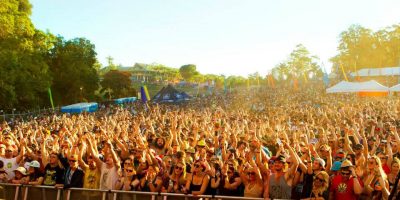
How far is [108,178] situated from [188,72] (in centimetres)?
13980

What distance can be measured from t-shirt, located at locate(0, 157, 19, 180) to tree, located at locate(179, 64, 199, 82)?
137m

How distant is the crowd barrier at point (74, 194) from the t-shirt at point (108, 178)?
391 mm

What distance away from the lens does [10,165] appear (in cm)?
777

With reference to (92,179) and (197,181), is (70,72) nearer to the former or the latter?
(92,179)

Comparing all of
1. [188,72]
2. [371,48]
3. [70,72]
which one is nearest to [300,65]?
[371,48]

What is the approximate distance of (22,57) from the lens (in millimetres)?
35406

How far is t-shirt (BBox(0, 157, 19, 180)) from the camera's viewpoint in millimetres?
7707

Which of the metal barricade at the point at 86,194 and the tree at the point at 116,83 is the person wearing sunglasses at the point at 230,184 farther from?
the tree at the point at 116,83

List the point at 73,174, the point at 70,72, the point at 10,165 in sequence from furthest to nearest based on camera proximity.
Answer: the point at 70,72
the point at 10,165
the point at 73,174

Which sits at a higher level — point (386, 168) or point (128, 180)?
point (386, 168)

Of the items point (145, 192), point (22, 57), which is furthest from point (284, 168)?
point (22, 57)

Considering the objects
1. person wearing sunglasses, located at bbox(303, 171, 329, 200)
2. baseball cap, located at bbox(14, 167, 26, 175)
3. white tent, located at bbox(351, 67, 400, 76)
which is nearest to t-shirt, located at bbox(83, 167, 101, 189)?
baseball cap, located at bbox(14, 167, 26, 175)

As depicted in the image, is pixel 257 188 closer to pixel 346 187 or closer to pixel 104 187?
pixel 346 187

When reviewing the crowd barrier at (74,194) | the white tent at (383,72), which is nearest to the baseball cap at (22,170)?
the crowd barrier at (74,194)
